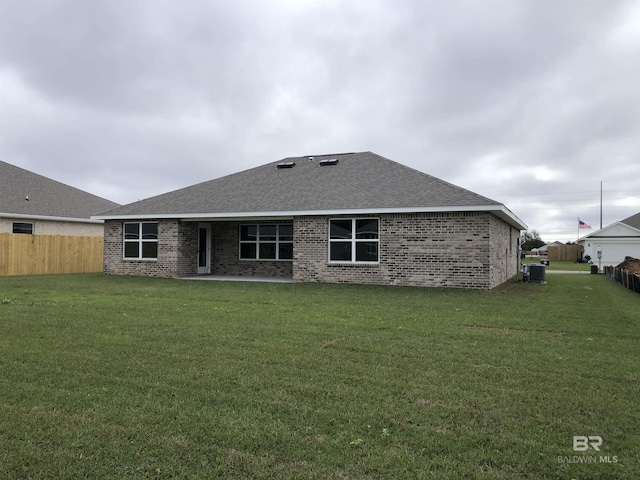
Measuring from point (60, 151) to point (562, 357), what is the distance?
87.3ft

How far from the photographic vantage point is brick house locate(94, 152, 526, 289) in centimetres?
1498

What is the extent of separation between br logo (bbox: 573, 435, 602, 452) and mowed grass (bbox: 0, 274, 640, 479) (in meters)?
0.07

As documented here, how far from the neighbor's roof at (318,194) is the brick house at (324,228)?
47 mm

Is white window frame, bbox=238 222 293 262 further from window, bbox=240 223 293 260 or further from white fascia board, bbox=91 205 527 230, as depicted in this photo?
white fascia board, bbox=91 205 527 230

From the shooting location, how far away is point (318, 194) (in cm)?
1773

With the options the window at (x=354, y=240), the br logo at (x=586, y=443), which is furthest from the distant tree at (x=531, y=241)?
the br logo at (x=586, y=443)

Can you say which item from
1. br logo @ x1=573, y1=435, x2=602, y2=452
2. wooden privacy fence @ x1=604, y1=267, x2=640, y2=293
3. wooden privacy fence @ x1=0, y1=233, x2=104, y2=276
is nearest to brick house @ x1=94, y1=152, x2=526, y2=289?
wooden privacy fence @ x1=0, y1=233, x2=104, y2=276

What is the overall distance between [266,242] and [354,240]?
528 cm

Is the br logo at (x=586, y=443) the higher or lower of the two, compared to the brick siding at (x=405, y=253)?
lower

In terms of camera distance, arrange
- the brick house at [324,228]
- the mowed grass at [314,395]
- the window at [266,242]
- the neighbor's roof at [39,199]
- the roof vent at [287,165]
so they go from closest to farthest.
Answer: the mowed grass at [314,395]
the brick house at [324,228]
the window at [266,242]
the roof vent at [287,165]
the neighbor's roof at [39,199]

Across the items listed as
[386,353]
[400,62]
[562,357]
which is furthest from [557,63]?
[386,353]

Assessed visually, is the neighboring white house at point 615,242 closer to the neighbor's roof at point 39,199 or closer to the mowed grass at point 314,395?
the mowed grass at point 314,395

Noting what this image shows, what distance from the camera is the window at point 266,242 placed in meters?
20.0

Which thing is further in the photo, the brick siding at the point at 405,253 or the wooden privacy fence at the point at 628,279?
the wooden privacy fence at the point at 628,279
